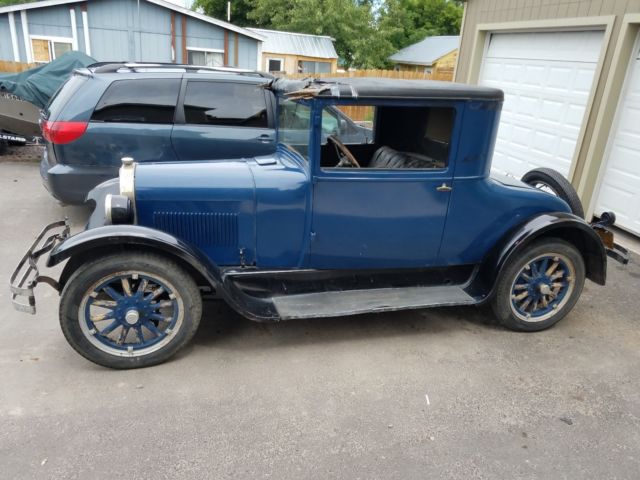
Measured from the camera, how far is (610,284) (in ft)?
15.9

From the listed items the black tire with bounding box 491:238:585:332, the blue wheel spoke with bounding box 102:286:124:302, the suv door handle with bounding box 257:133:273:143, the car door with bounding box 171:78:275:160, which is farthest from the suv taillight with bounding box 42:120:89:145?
the black tire with bounding box 491:238:585:332

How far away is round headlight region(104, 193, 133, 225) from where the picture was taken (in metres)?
3.03

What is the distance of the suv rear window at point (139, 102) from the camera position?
5.28m

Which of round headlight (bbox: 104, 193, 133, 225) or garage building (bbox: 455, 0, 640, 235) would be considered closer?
round headlight (bbox: 104, 193, 133, 225)

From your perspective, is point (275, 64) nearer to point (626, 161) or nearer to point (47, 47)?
point (47, 47)

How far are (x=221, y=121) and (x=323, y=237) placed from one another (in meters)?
2.80

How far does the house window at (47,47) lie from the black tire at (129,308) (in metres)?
15.9

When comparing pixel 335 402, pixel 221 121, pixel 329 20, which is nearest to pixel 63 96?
pixel 221 121

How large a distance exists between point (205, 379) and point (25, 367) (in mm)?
1179

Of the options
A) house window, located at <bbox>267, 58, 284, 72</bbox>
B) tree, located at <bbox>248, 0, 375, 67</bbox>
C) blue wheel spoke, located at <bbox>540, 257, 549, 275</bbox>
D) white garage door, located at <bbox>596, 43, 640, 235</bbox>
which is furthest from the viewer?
tree, located at <bbox>248, 0, 375, 67</bbox>

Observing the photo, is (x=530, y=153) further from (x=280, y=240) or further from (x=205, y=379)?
(x=205, y=379)

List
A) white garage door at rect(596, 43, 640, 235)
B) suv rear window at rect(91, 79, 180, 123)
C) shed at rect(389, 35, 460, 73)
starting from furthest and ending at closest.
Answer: shed at rect(389, 35, 460, 73)
white garage door at rect(596, 43, 640, 235)
suv rear window at rect(91, 79, 180, 123)

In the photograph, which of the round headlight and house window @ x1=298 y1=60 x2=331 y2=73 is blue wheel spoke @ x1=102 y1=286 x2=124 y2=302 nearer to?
the round headlight

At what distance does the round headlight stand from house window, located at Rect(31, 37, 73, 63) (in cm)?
1566
